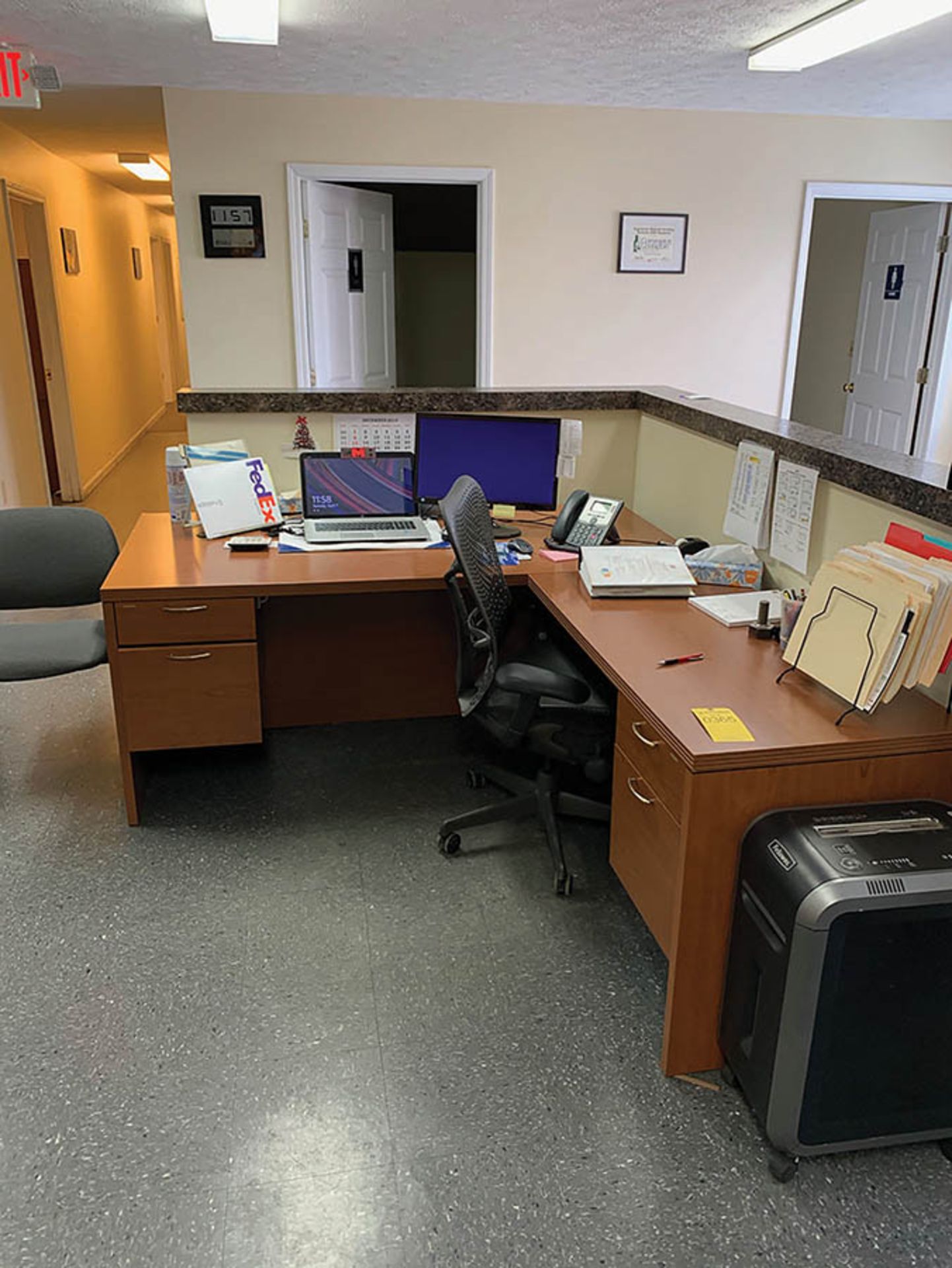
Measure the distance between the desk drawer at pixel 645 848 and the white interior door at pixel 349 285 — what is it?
3.48 m

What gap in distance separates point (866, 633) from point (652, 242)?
3.85 m

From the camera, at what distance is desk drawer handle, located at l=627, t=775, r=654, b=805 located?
1.88m

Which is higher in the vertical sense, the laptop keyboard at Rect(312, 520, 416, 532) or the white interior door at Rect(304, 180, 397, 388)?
the white interior door at Rect(304, 180, 397, 388)

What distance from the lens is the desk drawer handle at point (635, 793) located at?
1.88 m

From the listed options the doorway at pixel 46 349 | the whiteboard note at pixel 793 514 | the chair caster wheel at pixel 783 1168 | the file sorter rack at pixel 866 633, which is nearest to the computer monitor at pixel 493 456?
the whiteboard note at pixel 793 514

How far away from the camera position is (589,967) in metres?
2.15

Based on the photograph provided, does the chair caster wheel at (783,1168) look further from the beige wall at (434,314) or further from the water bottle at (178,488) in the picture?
the beige wall at (434,314)

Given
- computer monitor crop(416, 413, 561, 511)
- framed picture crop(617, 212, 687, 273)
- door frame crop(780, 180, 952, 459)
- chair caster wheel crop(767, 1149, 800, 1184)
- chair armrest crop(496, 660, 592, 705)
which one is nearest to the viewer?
chair caster wheel crop(767, 1149, 800, 1184)

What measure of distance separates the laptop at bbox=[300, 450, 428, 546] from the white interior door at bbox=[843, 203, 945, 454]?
3.78 m

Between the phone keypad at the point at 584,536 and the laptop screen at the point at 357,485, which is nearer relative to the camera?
the phone keypad at the point at 584,536

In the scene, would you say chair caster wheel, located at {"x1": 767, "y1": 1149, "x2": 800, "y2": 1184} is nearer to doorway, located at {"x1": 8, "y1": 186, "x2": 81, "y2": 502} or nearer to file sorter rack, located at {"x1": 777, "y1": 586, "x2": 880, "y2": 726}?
file sorter rack, located at {"x1": 777, "y1": 586, "x2": 880, "y2": 726}

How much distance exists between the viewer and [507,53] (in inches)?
149

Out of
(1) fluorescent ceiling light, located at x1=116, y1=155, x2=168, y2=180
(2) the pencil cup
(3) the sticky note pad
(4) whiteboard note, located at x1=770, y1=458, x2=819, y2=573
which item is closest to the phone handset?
(4) whiteboard note, located at x1=770, y1=458, x2=819, y2=573

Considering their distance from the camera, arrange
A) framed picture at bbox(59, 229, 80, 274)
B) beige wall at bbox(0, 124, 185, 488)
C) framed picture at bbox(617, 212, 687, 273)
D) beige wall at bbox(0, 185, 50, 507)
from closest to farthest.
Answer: framed picture at bbox(617, 212, 687, 273), beige wall at bbox(0, 185, 50, 507), beige wall at bbox(0, 124, 185, 488), framed picture at bbox(59, 229, 80, 274)
